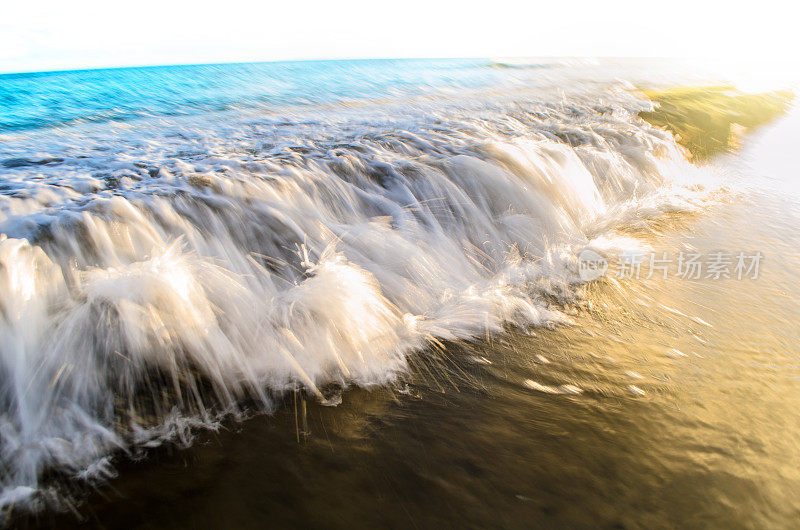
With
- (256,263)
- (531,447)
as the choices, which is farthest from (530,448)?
(256,263)

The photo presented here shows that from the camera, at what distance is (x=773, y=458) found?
1.55 meters

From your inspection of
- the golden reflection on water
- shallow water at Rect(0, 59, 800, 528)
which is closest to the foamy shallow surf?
shallow water at Rect(0, 59, 800, 528)

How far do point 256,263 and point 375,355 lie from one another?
104cm

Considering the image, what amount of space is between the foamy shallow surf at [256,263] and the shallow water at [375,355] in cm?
1

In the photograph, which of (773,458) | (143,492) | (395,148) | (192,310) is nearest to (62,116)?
(395,148)

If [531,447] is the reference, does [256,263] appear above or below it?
above

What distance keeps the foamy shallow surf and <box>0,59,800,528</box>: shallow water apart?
15mm

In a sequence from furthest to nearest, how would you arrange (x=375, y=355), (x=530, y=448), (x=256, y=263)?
(x=256, y=263), (x=375, y=355), (x=530, y=448)

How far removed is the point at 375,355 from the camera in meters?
2.00

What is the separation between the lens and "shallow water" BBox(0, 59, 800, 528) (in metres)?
1.39

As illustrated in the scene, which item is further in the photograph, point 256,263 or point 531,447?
point 256,263

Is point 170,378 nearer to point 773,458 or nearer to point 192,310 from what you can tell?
point 192,310

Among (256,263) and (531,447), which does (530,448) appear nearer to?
(531,447)

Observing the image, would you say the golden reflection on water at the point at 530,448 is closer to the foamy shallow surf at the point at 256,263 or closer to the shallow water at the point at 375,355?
the shallow water at the point at 375,355
